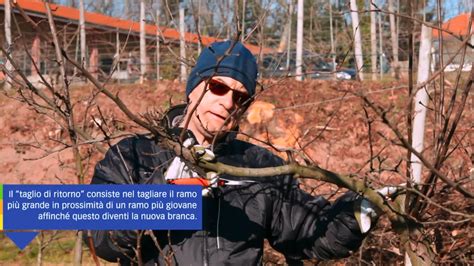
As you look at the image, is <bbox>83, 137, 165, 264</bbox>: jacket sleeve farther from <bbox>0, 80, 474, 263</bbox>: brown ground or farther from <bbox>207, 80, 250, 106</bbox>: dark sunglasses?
<bbox>0, 80, 474, 263</bbox>: brown ground

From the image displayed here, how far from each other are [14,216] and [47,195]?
136 millimetres

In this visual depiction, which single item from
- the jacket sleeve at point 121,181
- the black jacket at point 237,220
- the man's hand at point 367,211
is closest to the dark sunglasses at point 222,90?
the black jacket at point 237,220

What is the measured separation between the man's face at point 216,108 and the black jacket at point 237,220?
10cm

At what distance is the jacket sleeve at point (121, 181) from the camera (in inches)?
95.3

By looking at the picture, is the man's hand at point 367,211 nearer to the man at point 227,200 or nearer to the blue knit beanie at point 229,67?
the man at point 227,200

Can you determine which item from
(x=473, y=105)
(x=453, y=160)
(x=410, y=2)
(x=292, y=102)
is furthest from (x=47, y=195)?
(x=292, y=102)

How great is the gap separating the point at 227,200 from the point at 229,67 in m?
0.47

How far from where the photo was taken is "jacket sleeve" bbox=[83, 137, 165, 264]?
7.95ft

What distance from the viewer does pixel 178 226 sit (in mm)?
2174

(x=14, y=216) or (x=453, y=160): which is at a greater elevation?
(x=14, y=216)

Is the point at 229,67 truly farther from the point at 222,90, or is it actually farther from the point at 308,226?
the point at 308,226

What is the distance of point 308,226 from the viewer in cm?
272

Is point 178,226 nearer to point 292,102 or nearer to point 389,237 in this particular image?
point 389,237

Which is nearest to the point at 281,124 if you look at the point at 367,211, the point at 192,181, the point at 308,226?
the point at 308,226
